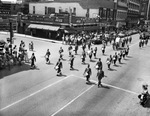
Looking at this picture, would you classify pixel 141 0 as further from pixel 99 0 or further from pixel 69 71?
pixel 69 71

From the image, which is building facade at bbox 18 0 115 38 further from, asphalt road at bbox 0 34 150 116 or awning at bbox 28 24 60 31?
asphalt road at bbox 0 34 150 116

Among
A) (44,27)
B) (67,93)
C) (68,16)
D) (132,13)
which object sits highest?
(132,13)

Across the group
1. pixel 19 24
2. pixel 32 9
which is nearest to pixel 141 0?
pixel 32 9

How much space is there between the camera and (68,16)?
40.1m

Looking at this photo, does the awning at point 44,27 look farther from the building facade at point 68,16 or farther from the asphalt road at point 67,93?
the asphalt road at point 67,93

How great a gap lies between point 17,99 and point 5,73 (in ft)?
19.6

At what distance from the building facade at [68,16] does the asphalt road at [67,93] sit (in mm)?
21836

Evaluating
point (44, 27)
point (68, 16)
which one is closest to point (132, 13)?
point (68, 16)

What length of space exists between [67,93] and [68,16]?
28409 mm

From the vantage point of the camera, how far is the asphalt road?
11.6 metres

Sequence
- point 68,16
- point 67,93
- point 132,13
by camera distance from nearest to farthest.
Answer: point 67,93 < point 68,16 < point 132,13

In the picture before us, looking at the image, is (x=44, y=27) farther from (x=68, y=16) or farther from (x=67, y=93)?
(x=67, y=93)

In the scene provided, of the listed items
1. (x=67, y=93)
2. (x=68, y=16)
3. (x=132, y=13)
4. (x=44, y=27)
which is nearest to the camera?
(x=67, y=93)

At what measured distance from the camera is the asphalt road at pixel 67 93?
11555mm
